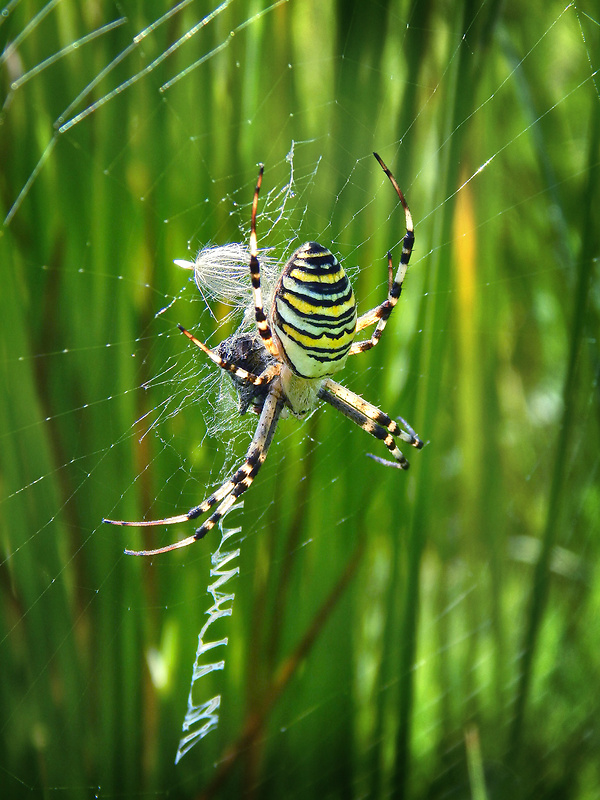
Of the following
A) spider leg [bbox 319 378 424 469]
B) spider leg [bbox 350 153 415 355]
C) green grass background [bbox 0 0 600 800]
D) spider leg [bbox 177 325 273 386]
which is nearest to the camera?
green grass background [bbox 0 0 600 800]

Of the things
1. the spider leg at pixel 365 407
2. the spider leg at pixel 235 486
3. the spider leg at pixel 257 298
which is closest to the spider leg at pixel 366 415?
the spider leg at pixel 365 407

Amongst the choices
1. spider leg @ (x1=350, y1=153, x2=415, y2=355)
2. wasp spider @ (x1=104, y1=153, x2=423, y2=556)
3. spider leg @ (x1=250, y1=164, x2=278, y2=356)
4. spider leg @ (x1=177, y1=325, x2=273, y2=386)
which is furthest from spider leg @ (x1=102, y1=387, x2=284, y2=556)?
spider leg @ (x1=350, y1=153, x2=415, y2=355)

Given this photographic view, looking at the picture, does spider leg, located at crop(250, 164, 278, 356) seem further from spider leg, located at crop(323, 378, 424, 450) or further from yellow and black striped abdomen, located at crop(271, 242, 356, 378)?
spider leg, located at crop(323, 378, 424, 450)

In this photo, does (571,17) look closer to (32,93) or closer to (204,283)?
(204,283)

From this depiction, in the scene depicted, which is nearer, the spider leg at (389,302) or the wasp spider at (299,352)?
the wasp spider at (299,352)

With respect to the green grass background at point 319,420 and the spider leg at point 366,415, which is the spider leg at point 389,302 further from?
the spider leg at point 366,415

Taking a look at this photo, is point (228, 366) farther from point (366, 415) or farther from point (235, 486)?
point (366, 415)
